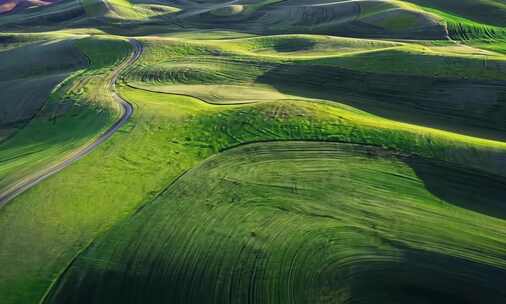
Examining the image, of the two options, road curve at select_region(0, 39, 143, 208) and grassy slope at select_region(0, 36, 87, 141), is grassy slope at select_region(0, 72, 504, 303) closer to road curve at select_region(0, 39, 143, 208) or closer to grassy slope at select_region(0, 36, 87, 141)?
road curve at select_region(0, 39, 143, 208)

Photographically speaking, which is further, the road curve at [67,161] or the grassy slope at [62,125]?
Answer: the grassy slope at [62,125]

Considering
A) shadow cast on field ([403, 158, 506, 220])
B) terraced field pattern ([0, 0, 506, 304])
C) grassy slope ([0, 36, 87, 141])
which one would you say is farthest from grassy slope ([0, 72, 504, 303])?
grassy slope ([0, 36, 87, 141])

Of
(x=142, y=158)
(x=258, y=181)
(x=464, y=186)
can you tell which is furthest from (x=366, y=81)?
(x=142, y=158)

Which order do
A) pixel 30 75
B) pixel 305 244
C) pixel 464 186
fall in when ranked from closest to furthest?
pixel 305 244
pixel 464 186
pixel 30 75

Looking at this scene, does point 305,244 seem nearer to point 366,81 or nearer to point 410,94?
point 410,94

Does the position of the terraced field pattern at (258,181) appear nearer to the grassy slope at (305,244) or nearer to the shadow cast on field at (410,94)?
the grassy slope at (305,244)

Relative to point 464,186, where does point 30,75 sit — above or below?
above

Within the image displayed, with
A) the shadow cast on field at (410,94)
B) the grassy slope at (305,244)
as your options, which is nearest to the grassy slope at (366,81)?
the shadow cast on field at (410,94)
